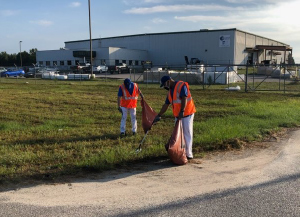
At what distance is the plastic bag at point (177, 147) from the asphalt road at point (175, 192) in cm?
15

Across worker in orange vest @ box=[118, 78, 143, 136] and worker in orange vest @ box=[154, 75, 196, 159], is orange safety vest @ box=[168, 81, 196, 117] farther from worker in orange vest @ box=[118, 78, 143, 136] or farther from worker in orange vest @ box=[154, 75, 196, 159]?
worker in orange vest @ box=[118, 78, 143, 136]

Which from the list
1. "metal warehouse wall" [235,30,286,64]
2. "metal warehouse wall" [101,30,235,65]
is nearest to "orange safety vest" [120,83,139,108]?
"metal warehouse wall" [101,30,235,65]

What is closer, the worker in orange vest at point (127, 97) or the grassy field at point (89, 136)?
the grassy field at point (89, 136)

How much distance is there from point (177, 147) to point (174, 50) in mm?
70214

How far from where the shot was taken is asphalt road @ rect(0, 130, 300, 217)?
416 cm

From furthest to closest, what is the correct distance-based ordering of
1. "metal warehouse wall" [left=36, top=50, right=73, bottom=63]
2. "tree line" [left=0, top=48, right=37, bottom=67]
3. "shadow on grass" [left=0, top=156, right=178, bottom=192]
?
"tree line" [left=0, top=48, right=37, bottom=67]
"metal warehouse wall" [left=36, top=50, right=73, bottom=63]
"shadow on grass" [left=0, top=156, right=178, bottom=192]

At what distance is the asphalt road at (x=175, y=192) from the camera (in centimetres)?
416

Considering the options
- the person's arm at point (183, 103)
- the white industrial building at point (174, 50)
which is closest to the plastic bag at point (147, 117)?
the person's arm at point (183, 103)

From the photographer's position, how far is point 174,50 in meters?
74.5

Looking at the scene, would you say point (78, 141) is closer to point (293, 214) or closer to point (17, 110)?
point (293, 214)

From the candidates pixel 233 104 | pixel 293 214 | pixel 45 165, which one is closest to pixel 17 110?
pixel 45 165

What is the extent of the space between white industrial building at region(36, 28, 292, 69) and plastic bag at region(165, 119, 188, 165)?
202 ft

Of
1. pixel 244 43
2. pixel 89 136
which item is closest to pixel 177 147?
pixel 89 136

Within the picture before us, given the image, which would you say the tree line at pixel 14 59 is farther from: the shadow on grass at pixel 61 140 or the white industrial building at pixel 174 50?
the shadow on grass at pixel 61 140
